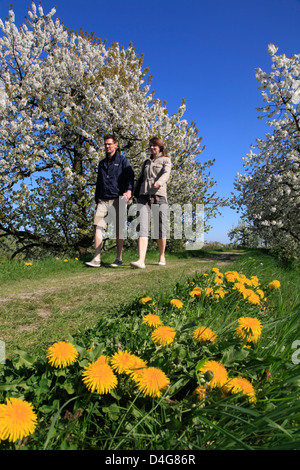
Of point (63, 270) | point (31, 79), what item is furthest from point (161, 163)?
point (31, 79)

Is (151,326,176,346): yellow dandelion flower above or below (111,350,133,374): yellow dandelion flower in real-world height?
above

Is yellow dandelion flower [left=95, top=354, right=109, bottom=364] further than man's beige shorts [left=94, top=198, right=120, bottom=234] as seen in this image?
No

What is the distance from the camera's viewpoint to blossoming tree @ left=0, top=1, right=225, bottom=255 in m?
8.62

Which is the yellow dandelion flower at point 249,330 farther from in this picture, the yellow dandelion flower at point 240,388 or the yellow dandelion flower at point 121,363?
the yellow dandelion flower at point 121,363

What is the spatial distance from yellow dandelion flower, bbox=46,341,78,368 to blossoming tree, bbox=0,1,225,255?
7.76 metres

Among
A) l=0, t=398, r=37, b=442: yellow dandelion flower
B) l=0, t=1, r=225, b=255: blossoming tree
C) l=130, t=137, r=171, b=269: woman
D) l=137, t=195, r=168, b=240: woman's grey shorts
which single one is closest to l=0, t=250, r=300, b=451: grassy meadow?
l=0, t=398, r=37, b=442: yellow dandelion flower

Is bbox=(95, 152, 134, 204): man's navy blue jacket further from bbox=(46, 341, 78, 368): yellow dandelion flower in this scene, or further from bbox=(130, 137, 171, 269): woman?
bbox=(46, 341, 78, 368): yellow dandelion flower

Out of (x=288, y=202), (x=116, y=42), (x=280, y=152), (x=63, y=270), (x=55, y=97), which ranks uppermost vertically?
(x=116, y=42)

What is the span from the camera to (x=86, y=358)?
1329 millimetres

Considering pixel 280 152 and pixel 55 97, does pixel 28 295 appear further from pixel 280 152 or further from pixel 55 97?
pixel 280 152

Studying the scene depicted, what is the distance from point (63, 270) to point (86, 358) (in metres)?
4.41

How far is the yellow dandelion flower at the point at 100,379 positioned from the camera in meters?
1.09

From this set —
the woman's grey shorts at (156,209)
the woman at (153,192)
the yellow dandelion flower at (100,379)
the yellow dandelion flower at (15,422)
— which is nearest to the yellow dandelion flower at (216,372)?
the yellow dandelion flower at (100,379)

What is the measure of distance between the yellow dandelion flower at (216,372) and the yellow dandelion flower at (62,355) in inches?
23.2
